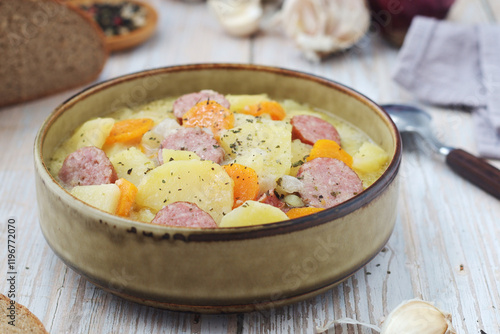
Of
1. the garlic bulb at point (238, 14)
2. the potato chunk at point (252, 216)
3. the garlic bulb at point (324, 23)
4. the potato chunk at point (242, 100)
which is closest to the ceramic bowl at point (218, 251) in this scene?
the potato chunk at point (252, 216)

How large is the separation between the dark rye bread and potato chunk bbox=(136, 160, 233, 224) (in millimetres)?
2036

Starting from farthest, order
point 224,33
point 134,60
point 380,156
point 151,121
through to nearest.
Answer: point 224,33
point 134,60
point 151,121
point 380,156

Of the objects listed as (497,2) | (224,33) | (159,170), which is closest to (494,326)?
(159,170)

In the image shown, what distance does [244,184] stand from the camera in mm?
2115

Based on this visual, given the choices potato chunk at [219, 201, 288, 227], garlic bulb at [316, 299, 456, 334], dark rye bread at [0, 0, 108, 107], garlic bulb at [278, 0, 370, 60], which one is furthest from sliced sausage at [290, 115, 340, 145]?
dark rye bread at [0, 0, 108, 107]

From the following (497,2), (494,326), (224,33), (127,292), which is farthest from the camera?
(497,2)

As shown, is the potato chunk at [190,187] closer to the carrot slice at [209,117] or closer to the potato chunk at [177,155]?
the potato chunk at [177,155]

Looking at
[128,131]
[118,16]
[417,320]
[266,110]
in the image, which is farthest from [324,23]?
[417,320]

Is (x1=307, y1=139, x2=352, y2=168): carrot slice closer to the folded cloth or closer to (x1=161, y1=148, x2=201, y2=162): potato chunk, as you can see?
(x1=161, y1=148, x2=201, y2=162): potato chunk

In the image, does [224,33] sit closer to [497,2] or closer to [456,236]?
[497,2]

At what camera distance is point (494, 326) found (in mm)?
2047

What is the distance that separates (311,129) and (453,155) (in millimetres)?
891

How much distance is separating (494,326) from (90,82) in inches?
121

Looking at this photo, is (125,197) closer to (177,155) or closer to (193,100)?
(177,155)
